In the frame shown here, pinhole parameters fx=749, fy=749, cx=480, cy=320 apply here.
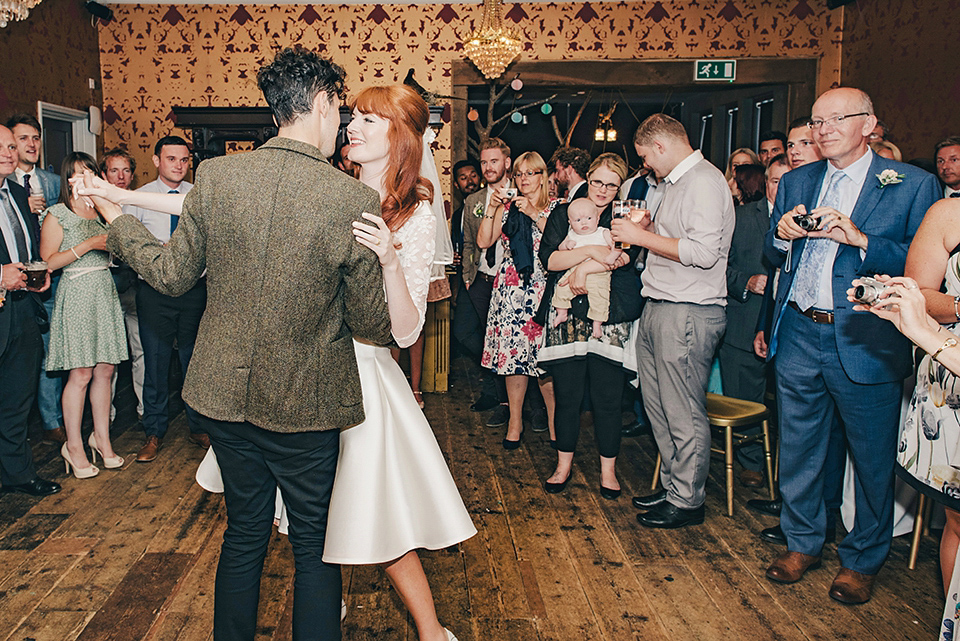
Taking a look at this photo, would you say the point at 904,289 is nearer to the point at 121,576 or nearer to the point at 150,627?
the point at 150,627

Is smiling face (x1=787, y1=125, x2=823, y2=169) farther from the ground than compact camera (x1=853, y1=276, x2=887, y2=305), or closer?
farther from the ground

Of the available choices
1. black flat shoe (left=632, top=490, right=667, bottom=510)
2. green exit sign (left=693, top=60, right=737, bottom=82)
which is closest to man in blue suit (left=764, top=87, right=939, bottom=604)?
black flat shoe (left=632, top=490, right=667, bottom=510)

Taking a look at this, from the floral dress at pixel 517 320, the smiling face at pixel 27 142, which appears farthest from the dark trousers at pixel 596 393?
the smiling face at pixel 27 142

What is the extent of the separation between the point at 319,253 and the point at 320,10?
→ 21.1 ft

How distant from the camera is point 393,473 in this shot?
1976mm

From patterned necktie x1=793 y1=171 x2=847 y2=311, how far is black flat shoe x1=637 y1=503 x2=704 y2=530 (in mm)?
1052

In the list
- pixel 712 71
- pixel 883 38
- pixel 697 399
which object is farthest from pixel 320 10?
pixel 697 399

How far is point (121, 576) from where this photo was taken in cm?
273

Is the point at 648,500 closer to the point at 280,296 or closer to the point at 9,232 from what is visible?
the point at 280,296

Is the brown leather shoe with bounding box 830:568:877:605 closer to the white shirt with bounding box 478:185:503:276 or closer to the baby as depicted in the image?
the baby

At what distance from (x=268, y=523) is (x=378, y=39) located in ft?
20.9

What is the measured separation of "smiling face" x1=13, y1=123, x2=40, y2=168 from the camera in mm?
4145

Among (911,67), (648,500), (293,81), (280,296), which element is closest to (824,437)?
(648,500)

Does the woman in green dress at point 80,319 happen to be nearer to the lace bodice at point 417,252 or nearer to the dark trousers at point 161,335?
the dark trousers at point 161,335
